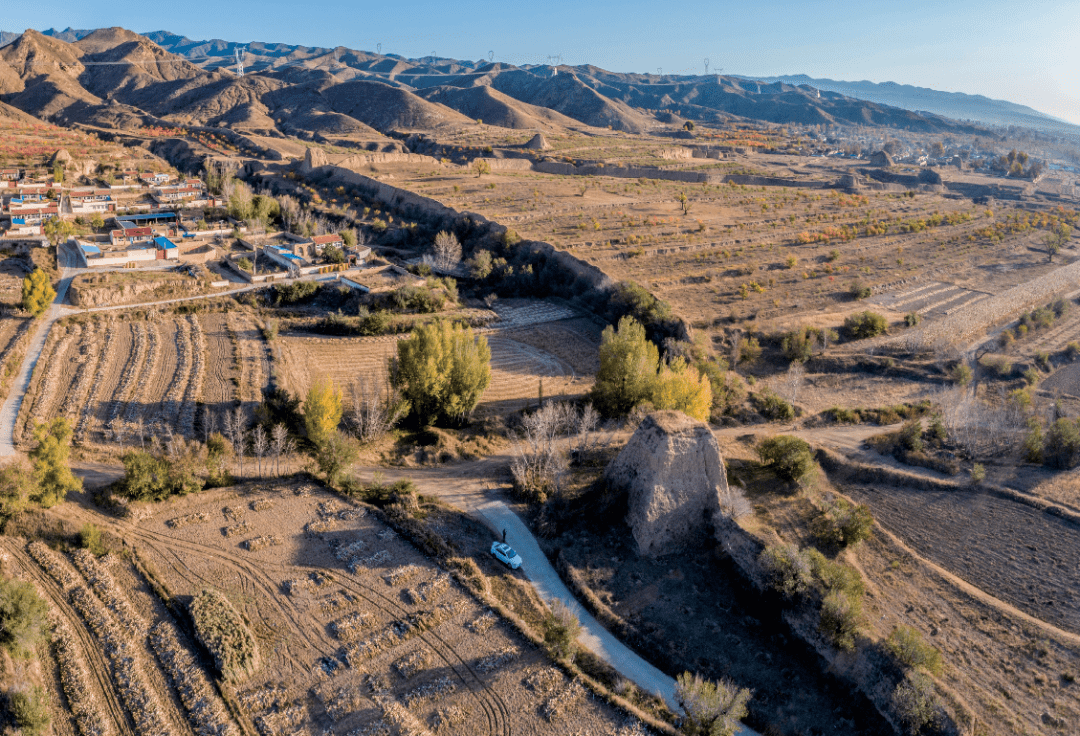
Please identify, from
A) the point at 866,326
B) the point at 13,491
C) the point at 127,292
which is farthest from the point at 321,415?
the point at 866,326

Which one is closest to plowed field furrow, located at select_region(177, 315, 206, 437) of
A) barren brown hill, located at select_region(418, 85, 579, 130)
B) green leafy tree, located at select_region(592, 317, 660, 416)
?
green leafy tree, located at select_region(592, 317, 660, 416)

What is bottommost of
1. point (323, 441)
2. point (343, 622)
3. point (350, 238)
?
point (343, 622)

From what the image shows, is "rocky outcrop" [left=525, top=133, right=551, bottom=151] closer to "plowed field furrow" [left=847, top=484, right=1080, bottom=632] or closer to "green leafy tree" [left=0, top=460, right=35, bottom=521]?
"plowed field furrow" [left=847, top=484, right=1080, bottom=632]

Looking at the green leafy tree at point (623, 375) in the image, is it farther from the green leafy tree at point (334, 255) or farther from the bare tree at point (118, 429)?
the green leafy tree at point (334, 255)

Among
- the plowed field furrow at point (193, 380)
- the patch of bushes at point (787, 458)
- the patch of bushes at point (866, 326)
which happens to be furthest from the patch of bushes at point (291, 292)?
the patch of bushes at point (866, 326)

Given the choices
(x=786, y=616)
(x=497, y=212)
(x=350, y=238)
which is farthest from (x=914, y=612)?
(x=497, y=212)

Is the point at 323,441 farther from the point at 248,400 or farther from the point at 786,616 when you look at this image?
the point at 786,616
